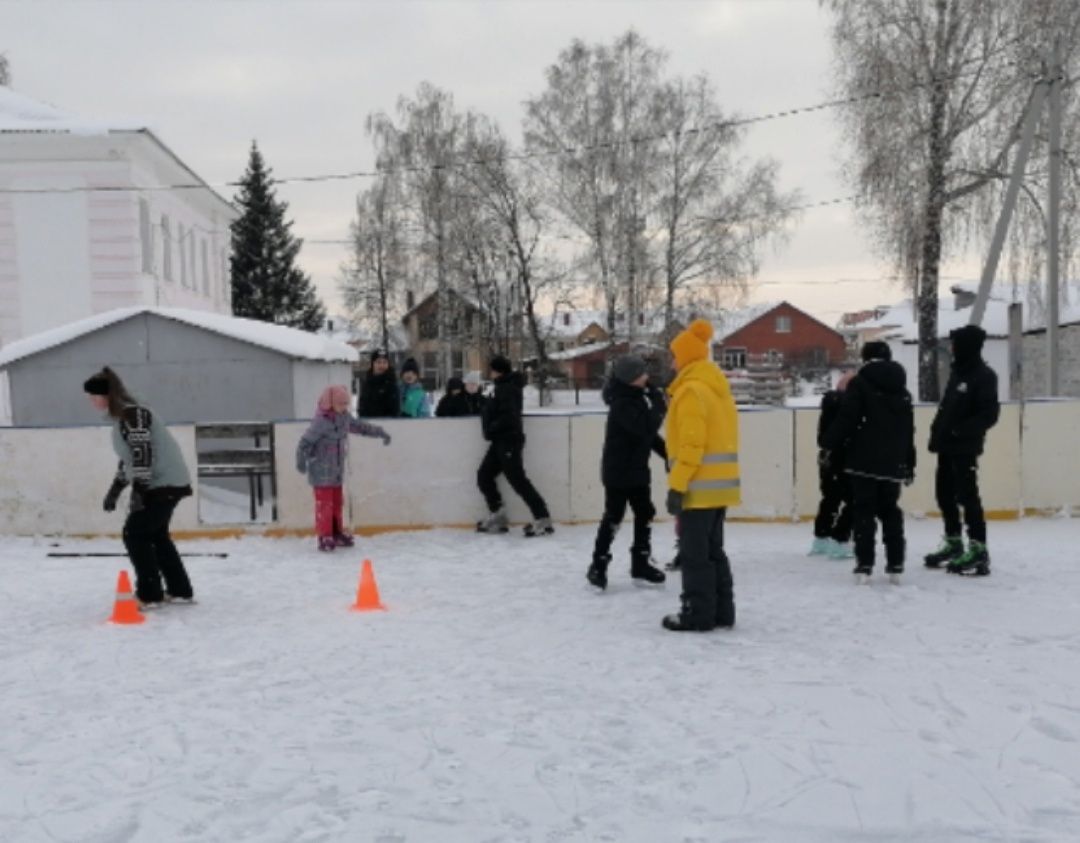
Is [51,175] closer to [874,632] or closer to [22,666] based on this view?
[22,666]

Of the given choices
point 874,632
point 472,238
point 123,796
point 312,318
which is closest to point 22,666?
point 123,796

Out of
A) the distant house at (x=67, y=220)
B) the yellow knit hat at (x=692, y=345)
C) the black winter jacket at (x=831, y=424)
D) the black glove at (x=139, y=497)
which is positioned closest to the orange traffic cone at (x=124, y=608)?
the black glove at (x=139, y=497)

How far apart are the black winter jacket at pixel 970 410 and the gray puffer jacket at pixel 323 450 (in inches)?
193

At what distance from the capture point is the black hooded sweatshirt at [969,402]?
681 cm

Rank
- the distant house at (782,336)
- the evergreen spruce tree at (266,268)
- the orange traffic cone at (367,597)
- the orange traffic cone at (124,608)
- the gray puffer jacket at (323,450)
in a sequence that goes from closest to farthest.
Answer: the orange traffic cone at (124,608) < the orange traffic cone at (367,597) < the gray puffer jacket at (323,450) < the evergreen spruce tree at (266,268) < the distant house at (782,336)

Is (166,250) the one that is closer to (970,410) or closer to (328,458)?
(328,458)

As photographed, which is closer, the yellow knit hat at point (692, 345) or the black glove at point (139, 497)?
the yellow knit hat at point (692, 345)

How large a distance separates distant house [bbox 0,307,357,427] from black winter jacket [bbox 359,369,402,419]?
194 centimetres

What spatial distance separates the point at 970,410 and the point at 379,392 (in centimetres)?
597

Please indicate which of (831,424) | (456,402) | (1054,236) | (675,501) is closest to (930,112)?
(1054,236)

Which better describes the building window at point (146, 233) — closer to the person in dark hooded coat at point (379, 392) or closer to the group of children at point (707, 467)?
the person in dark hooded coat at point (379, 392)

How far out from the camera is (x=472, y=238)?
1337 inches

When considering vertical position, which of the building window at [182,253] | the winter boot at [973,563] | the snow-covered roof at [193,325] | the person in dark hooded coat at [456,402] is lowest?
the winter boot at [973,563]

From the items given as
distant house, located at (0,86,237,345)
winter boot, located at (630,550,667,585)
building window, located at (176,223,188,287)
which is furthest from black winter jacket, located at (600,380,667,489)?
building window, located at (176,223,188,287)
